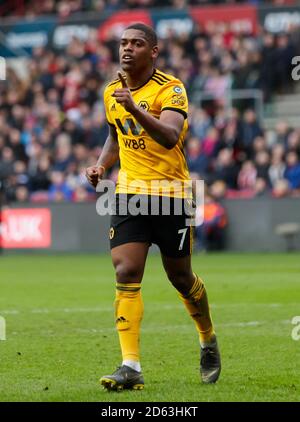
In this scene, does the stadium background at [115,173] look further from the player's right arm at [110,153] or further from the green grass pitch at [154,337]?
the player's right arm at [110,153]

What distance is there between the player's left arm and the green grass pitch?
1.61 metres

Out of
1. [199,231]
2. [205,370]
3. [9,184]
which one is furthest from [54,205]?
[205,370]

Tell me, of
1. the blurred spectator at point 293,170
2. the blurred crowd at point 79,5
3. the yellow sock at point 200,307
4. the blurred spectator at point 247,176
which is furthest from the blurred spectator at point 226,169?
the yellow sock at point 200,307

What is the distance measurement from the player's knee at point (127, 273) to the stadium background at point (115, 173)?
97 cm

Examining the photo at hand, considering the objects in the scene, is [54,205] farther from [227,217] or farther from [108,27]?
[108,27]

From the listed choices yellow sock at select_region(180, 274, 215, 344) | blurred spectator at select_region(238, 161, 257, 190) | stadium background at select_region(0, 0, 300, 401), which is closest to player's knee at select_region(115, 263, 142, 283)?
yellow sock at select_region(180, 274, 215, 344)

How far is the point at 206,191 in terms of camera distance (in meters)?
22.0

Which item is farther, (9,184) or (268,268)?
(9,184)

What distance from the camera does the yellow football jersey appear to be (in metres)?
7.32

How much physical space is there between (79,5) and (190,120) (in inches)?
328

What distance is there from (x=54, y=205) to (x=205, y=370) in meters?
16.2

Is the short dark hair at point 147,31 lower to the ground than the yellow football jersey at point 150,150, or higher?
higher

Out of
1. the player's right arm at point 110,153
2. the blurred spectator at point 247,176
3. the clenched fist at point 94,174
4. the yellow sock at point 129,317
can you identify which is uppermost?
the blurred spectator at point 247,176

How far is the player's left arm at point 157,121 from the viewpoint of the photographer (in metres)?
6.77
